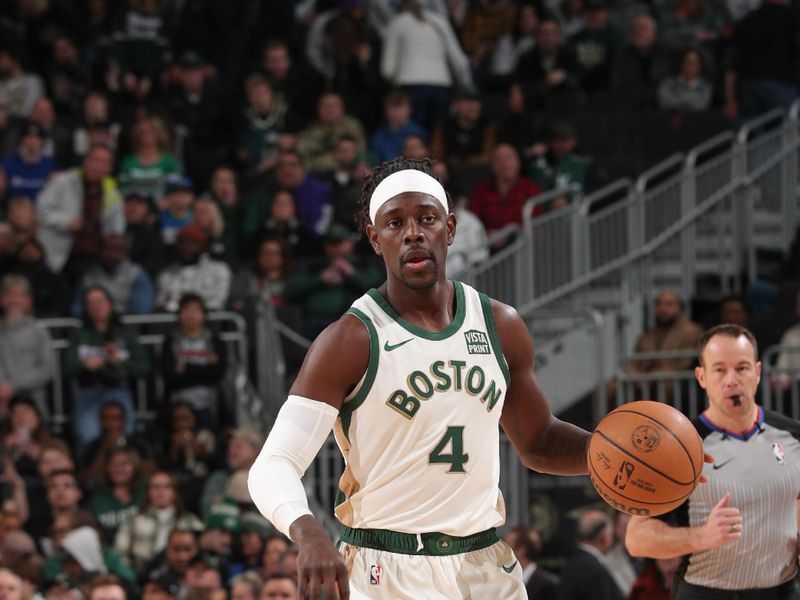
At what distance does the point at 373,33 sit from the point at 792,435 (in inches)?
466

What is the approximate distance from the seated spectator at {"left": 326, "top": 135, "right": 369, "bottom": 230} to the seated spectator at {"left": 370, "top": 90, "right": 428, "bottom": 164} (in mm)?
545

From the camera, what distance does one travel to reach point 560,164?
49.8 feet

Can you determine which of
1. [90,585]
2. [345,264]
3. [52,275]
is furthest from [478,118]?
[90,585]

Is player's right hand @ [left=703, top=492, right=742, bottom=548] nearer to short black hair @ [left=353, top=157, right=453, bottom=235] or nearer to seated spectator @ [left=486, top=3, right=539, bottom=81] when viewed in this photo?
short black hair @ [left=353, top=157, right=453, bottom=235]

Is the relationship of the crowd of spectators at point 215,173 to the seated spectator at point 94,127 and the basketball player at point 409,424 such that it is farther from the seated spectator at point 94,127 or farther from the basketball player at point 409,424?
the basketball player at point 409,424

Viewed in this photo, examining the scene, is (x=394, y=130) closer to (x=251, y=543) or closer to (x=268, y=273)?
(x=268, y=273)

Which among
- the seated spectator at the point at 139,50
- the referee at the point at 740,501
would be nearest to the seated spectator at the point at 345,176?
the seated spectator at the point at 139,50

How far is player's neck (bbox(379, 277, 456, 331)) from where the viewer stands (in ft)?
17.1

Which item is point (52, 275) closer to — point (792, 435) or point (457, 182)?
point (457, 182)

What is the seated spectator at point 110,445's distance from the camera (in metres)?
11.9

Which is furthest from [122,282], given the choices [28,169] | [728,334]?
[728,334]

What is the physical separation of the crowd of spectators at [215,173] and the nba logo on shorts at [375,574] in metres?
4.81

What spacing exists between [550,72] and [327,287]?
5.13 meters

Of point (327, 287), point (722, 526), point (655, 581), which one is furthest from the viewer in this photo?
point (327, 287)
